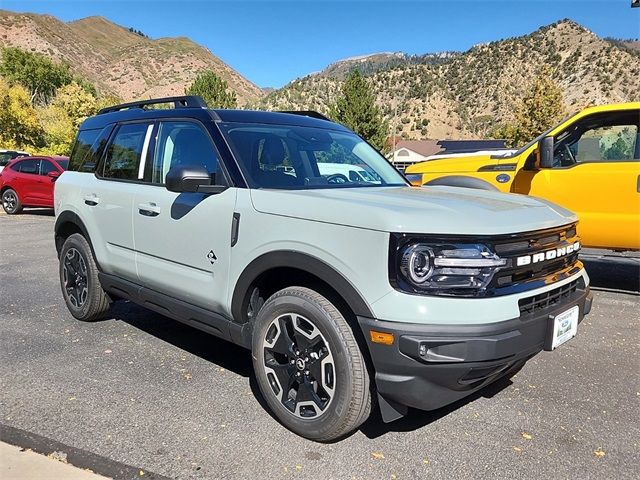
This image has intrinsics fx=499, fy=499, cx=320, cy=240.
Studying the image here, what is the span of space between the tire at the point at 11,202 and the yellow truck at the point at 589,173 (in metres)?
12.6

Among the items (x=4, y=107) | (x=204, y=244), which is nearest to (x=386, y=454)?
(x=204, y=244)

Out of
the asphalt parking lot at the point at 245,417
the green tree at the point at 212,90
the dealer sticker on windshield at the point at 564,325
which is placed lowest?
the asphalt parking lot at the point at 245,417

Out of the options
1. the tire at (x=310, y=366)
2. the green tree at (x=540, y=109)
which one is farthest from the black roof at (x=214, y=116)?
the green tree at (x=540, y=109)

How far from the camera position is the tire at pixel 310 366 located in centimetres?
249

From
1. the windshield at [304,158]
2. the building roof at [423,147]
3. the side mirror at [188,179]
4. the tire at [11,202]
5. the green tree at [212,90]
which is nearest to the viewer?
the side mirror at [188,179]

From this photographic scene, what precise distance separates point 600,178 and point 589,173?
0.13 metres

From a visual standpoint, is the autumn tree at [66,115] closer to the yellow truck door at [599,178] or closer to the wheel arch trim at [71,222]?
the wheel arch trim at [71,222]

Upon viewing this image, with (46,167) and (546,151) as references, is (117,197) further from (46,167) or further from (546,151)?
(46,167)

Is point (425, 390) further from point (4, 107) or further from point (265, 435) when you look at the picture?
point (4, 107)

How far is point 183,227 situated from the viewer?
3346 millimetres

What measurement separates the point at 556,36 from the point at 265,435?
94.7 meters

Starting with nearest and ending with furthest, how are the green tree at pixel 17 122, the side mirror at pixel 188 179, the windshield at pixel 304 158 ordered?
the side mirror at pixel 188 179 < the windshield at pixel 304 158 < the green tree at pixel 17 122

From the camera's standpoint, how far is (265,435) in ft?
9.20

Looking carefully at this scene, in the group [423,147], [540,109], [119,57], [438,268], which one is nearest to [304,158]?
[438,268]
